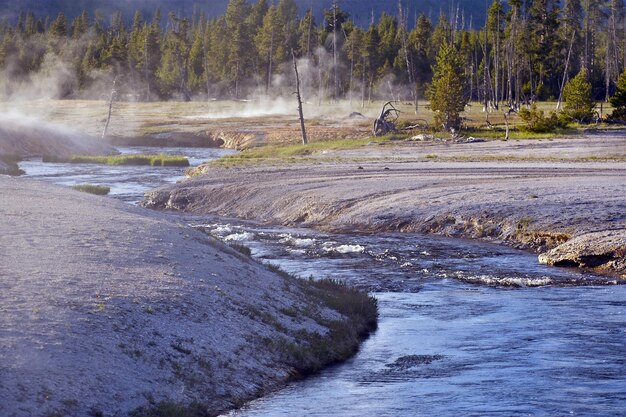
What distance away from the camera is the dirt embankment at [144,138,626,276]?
26.3m

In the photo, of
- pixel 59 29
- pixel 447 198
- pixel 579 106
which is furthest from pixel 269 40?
pixel 447 198

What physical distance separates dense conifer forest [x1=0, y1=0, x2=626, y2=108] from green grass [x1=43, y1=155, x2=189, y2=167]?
116 ft

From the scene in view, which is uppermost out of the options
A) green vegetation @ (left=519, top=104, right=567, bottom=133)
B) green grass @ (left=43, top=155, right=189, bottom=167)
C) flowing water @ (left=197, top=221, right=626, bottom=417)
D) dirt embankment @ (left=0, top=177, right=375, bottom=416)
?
green vegetation @ (left=519, top=104, right=567, bottom=133)

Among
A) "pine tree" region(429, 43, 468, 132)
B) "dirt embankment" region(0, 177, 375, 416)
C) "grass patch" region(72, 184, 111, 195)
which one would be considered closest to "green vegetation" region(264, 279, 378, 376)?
"dirt embankment" region(0, 177, 375, 416)

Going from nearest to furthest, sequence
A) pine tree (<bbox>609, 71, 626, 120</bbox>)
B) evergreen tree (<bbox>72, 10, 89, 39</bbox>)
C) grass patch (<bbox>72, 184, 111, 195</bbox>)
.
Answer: grass patch (<bbox>72, 184, 111, 195</bbox>)
pine tree (<bbox>609, 71, 626, 120</bbox>)
evergreen tree (<bbox>72, 10, 89, 39</bbox>)

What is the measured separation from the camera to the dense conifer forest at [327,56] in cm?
9544

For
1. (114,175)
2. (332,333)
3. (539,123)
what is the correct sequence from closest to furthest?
(332,333)
(114,175)
(539,123)

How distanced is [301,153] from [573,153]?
1611 cm

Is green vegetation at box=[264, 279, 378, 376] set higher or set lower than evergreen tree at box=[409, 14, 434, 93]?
lower

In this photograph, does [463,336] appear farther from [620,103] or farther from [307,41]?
[307,41]

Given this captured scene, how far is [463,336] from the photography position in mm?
16125

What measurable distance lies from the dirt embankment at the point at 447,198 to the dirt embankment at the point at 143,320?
941 centimetres

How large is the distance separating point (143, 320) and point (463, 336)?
18.7ft

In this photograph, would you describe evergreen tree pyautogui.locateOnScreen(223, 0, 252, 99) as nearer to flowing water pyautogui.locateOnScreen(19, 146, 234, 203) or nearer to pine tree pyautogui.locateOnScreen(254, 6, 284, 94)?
pine tree pyautogui.locateOnScreen(254, 6, 284, 94)
